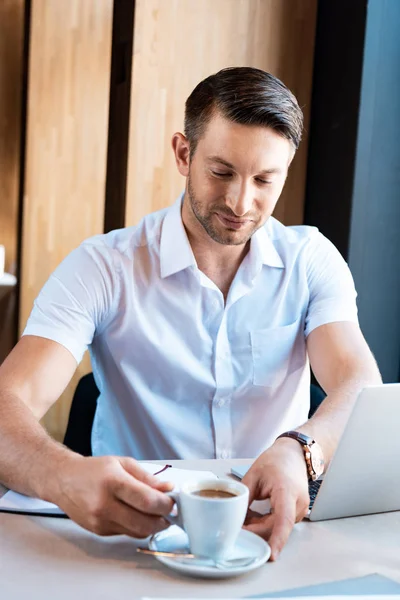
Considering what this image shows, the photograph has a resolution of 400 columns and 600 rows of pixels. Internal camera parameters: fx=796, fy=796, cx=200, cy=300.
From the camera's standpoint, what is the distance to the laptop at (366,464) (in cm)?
108

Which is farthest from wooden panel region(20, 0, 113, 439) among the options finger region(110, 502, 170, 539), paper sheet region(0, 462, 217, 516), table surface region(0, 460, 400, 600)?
finger region(110, 502, 170, 539)

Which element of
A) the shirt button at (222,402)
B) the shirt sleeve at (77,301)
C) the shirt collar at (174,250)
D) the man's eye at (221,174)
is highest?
the man's eye at (221,174)

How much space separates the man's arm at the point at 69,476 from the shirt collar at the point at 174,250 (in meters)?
0.44

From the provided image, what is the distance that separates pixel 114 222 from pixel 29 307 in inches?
16.7

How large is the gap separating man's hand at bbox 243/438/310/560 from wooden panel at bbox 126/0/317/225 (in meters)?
1.68

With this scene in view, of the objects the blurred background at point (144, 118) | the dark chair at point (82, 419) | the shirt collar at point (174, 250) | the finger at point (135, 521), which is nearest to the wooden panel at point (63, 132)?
the blurred background at point (144, 118)

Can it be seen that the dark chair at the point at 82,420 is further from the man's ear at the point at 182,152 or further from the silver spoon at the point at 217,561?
the silver spoon at the point at 217,561

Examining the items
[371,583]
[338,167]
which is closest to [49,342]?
[371,583]

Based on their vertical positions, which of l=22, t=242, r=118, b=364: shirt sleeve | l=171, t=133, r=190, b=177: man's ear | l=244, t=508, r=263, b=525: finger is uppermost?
l=171, t=133, r=190, b=177: man's ear

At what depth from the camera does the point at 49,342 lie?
1.60 m

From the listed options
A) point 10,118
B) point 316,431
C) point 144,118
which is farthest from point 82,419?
point 10,118

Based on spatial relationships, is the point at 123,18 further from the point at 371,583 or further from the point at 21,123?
the point at 371,583

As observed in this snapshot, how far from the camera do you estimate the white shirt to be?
178 cm

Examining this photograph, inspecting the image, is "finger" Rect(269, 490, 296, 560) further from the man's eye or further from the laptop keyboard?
the man's eye
